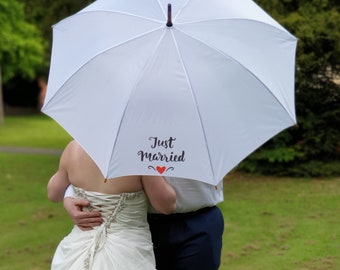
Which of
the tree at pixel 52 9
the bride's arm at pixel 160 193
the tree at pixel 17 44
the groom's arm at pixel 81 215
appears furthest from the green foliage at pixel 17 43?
the bride's arm at pixel 160 193

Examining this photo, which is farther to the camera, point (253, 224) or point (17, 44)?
point (17, 44)

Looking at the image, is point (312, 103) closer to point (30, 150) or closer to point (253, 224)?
point (253, 224)

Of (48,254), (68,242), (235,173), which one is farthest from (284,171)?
(68,242)

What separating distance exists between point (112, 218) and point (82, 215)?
15cm

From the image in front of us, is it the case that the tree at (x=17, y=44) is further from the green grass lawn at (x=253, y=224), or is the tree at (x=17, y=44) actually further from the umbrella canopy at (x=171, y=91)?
the umbrella canopy at (x=171, y=91)

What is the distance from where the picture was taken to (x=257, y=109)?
9.75 feet

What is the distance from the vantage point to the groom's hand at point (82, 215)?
313 centimetres

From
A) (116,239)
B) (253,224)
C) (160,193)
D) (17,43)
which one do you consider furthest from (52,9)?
(17,43)

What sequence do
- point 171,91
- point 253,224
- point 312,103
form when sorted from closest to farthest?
point 171,91, point 253,224, point 312,103

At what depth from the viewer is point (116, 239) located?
122 inches

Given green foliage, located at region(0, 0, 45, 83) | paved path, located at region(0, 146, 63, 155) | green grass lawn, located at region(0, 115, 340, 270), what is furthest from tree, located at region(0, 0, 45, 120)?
green grass lawn, located at region(0, 115, 340, 270)

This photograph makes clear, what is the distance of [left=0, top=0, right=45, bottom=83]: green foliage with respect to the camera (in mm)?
31438

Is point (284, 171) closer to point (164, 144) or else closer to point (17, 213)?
point (17, 213)

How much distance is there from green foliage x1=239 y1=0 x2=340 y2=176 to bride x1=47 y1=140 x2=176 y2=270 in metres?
7.91
